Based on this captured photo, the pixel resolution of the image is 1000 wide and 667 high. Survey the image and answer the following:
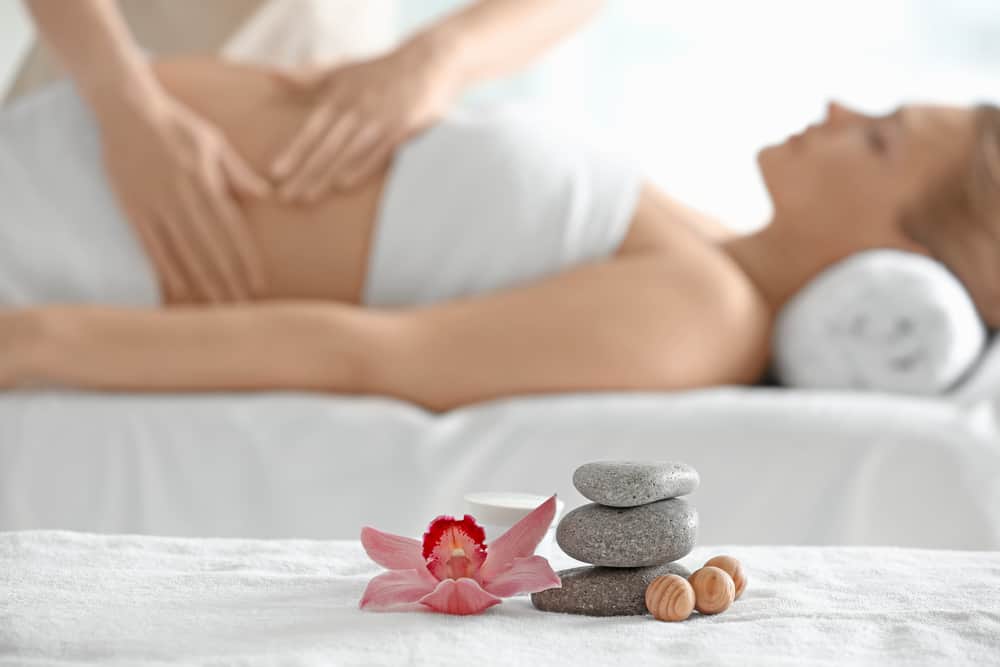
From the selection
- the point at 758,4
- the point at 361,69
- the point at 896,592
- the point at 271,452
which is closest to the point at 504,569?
Result: the point at 896,592

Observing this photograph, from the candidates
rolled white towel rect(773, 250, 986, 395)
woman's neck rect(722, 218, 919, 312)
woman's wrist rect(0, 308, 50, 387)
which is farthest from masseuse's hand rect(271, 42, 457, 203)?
rolled white towel rect(773, 250, 986, 395)

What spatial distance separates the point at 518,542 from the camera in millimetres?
536

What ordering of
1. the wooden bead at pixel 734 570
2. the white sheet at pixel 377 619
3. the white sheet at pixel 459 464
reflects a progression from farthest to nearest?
the white sheet at pixel 459 464, the wooden bead at pixel 734 570, the white sheet at pixel 377 619

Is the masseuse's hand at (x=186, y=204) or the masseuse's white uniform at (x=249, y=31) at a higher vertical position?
the masseuse's white uniform at (x=249, y=31)

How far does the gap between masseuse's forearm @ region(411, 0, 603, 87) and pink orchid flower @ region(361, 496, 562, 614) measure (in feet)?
4.75

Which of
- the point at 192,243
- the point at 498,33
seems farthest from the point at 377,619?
the point at 498,33

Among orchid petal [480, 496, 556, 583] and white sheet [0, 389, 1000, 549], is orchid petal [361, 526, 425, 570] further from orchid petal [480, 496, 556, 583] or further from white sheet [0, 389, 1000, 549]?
white sheet [0, 389, 1000, 549]

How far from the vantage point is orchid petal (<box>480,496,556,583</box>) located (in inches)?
20.8

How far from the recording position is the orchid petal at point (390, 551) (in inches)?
21.5

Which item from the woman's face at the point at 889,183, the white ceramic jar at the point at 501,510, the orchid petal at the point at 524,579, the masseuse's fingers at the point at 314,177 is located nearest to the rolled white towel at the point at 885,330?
the woman's face at the point at 889,183

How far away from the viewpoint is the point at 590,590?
53cm

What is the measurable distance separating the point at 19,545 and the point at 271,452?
0.59 m

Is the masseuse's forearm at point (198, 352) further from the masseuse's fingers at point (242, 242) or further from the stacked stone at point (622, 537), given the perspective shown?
the stacked stone at point (622, 537)

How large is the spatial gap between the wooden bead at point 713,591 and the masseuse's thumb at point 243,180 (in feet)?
4.17
